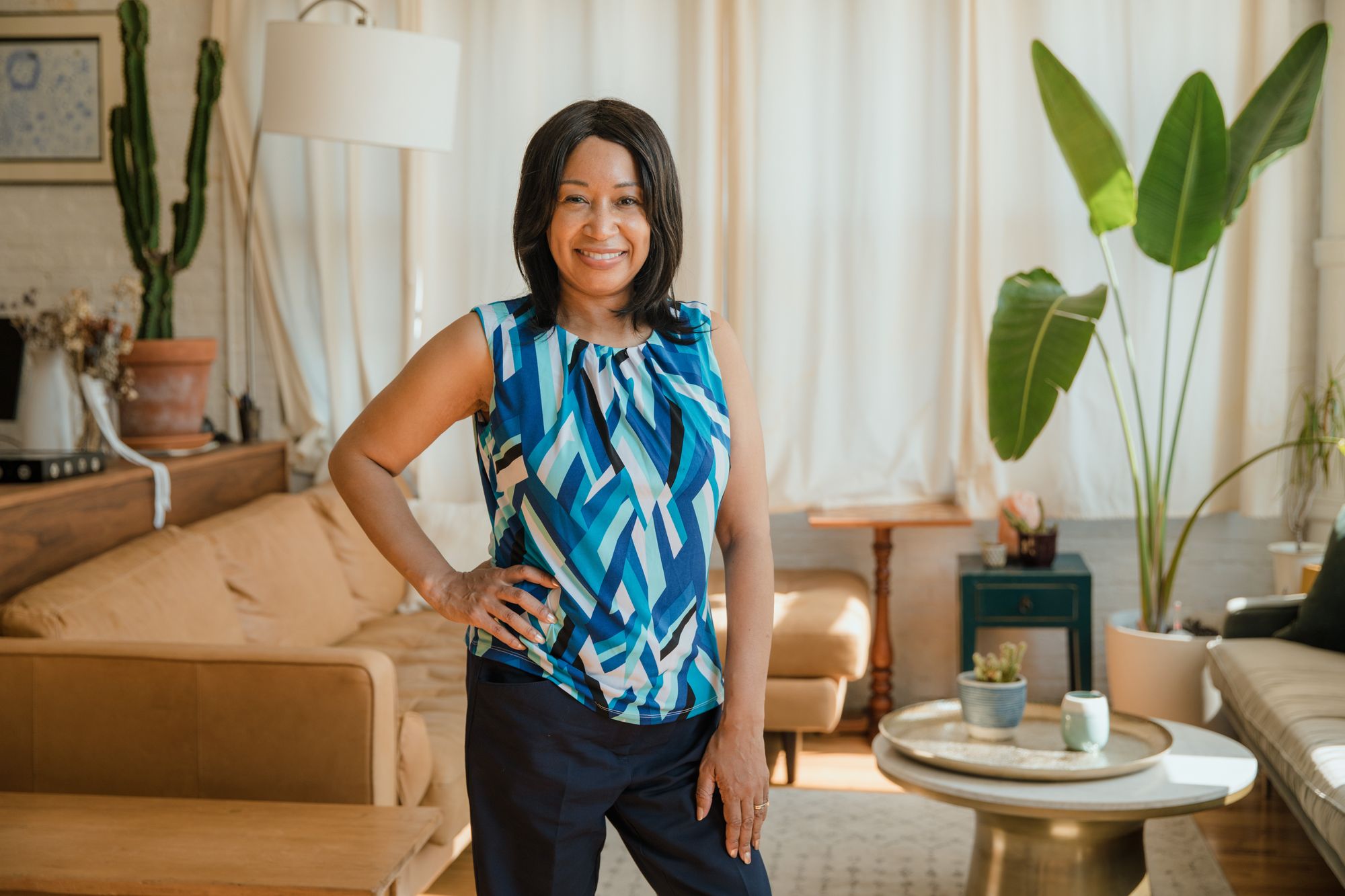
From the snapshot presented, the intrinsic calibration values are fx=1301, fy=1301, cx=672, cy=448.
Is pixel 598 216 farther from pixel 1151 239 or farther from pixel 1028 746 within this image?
pixel 1151 239

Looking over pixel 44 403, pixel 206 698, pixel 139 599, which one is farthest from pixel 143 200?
pixel 206 698

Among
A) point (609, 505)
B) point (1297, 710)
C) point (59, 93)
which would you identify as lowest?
point (1297, 710)

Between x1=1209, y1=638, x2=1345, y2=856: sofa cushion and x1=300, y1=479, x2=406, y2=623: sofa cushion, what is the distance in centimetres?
239

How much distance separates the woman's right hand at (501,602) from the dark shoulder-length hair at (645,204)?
10.4 inches

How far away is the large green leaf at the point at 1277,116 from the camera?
141 inches

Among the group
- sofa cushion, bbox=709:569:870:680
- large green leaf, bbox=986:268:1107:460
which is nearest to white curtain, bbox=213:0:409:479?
sofa cushion, bbox=709:569:870:680

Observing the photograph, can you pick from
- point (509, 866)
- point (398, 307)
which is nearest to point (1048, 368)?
point (398, 307)

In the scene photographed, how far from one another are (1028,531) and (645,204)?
286 centimetres

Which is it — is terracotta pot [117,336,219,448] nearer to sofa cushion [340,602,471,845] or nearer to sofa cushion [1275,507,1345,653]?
sofa cushion [340,602,471,845]

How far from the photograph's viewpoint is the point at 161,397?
151 inches

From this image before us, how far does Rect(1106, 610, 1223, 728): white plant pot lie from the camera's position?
371 cm

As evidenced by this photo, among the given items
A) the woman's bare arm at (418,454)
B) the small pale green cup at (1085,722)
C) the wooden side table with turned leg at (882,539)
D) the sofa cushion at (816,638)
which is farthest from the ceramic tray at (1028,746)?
the woman's bare arm at (418,454)

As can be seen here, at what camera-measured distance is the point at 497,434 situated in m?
1.37

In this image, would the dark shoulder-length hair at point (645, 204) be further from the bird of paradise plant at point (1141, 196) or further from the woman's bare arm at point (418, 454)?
the bird of paradise plant at point (1141, 196)
